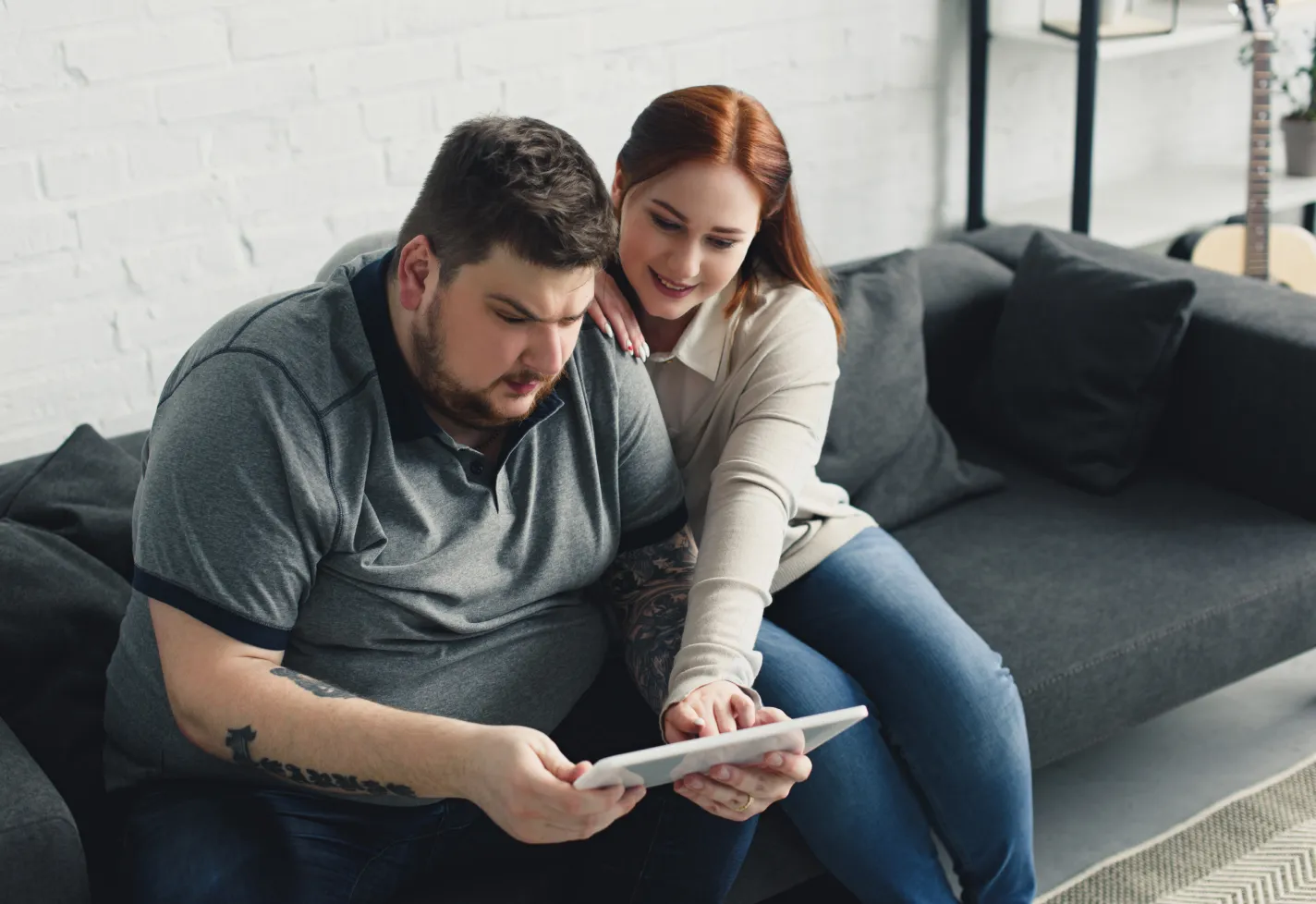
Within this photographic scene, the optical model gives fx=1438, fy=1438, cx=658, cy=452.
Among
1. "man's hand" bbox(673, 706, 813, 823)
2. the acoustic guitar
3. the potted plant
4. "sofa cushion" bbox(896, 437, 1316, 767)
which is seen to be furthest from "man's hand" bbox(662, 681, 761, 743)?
the potted plant

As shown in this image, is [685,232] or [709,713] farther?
[685,232]

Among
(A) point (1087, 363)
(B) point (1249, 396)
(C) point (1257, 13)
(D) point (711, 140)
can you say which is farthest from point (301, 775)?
(C) point (1257, 13)

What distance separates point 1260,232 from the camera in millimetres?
2990

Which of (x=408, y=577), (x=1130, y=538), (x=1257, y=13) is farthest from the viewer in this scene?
(x=1257, y=13)

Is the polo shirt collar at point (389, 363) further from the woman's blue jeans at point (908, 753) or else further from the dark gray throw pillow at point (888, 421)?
the dark gray throw pillow at point (888, 421)

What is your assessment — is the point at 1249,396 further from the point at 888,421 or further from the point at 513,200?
the point at 513,200

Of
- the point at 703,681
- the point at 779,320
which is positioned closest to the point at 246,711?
the point at 703,681

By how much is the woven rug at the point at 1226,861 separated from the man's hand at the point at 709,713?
684mm

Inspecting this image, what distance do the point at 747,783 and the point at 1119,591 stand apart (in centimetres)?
85

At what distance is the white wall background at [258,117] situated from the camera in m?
2.05

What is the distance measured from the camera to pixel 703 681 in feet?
4.87

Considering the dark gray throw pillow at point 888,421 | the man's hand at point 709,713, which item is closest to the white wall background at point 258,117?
the dark gray throw pillow at point 888,421

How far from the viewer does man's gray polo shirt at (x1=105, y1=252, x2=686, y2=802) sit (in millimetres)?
1327

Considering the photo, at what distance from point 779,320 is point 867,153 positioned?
48.9 inches
